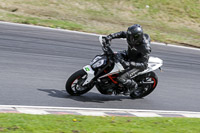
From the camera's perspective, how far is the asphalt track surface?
8.65m

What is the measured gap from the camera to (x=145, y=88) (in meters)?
9.38

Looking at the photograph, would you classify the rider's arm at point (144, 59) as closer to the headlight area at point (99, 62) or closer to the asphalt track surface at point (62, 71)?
the headlight area at point (99, 62)

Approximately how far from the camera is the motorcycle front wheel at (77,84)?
826cm

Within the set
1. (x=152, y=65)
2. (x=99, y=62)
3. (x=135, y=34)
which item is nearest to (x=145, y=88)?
(x=152, y=65)

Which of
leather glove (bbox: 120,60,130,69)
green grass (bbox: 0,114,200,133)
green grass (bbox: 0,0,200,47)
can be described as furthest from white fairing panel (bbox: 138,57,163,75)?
green grass (bbox: 0,0,200,47)

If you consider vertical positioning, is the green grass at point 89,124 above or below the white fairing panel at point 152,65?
below

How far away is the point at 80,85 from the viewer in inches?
336

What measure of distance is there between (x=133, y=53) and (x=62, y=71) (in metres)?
3.02

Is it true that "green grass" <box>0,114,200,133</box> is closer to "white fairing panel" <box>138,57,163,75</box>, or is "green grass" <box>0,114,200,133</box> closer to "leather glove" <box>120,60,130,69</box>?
"leather glove" <box>120,60,130,69</box>

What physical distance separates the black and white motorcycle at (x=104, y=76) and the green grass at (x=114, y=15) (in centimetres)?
762

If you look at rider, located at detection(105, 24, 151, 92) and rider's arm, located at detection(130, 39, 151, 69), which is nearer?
rider, located at detection(105, 24, 151, 92)

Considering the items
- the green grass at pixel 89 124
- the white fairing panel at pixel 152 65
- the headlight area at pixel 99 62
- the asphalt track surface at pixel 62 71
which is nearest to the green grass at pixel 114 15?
the asphalt track surface at pixel 62 71

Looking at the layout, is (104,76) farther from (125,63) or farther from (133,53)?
(133,53)

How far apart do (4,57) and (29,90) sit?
2.81 m
